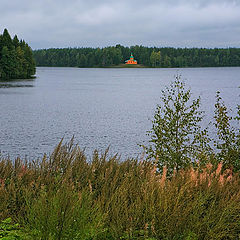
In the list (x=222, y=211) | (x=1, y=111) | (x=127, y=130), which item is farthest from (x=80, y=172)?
(x=1, y=111)

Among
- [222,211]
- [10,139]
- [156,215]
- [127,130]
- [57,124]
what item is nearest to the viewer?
[156,215]

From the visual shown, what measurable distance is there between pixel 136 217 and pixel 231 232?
1297 millimetres

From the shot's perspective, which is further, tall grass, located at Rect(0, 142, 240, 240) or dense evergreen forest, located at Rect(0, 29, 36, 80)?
dense evergreen forest, located at Rect(0, 29, 36, 80)

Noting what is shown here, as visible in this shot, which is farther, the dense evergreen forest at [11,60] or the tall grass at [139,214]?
the dense evergreen forest at [11,60]

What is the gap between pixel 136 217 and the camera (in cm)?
520

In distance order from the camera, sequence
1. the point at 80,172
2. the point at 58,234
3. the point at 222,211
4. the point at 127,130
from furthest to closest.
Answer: the point at 127,130 → the point at 80,172 → the point at 222,211 → the point at 58,234

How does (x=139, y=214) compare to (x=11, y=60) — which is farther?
(x=11, y=60)

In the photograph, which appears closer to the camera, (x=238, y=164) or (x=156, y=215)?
(x=156, y=215)

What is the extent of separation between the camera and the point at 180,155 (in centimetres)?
1134

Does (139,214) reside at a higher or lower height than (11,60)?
lower

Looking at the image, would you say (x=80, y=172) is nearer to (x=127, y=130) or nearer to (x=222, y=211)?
(x=222, y=211)

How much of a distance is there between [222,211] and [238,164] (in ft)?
17.5

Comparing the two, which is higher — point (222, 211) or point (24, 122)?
point (222, 211)

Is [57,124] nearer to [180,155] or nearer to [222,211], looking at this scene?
[180,155]
